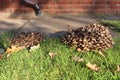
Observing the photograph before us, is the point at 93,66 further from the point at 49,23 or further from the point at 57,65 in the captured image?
the point at 49,23

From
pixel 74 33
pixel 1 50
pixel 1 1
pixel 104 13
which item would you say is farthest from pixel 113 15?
pixel 1 50

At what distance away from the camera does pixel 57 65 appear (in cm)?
414

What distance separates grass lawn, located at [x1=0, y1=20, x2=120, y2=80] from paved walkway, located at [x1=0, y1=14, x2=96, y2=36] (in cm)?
89

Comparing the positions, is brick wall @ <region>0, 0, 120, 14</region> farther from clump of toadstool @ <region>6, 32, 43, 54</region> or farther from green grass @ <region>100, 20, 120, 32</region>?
clump of toadstool @ <region>6, 32, 43, 54</region>

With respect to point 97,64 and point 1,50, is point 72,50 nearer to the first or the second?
point 97,64

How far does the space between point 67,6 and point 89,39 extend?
1969 millimetres

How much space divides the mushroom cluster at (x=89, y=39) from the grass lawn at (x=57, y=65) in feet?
0.34

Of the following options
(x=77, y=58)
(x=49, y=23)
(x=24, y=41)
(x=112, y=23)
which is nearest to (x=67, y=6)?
(x=49, y=23)

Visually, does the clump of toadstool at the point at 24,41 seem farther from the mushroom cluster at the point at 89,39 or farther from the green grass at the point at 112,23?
the green grass at the point at 112,23

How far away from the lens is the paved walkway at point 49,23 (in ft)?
18.3

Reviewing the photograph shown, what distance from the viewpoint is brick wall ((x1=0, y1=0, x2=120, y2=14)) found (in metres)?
6.41

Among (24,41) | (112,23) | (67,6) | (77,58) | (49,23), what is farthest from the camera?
(67,6)

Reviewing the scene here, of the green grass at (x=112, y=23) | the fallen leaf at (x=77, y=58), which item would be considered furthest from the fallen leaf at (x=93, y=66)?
the green grass at (x=112, y=23)

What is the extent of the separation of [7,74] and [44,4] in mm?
2763
